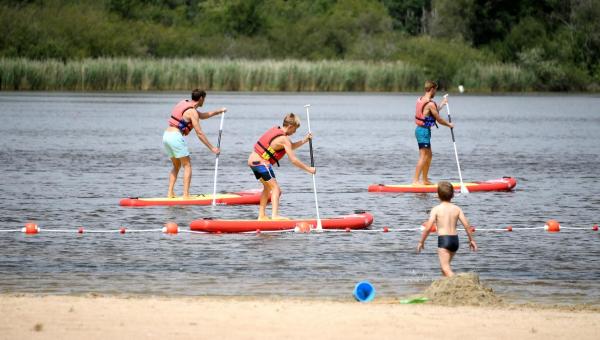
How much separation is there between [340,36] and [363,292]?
80.8 meters

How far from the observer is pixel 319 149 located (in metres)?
39.2

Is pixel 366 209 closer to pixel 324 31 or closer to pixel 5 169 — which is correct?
pixel 5 169

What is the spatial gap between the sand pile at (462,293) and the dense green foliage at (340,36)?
2277 inches

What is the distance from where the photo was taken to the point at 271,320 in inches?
482

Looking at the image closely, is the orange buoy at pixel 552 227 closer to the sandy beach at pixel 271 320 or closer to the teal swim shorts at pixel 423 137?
the teal swim shorts at pixel 423 137

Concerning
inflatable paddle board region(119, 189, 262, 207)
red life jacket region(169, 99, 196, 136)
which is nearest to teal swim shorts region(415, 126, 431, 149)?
inflatable paddle board region(119, 189, 262, 207)

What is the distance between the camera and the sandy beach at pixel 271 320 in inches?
457

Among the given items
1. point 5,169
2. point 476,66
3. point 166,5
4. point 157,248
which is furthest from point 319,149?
point 166,5

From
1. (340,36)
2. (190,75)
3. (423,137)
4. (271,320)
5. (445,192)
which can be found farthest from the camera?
(340,36)

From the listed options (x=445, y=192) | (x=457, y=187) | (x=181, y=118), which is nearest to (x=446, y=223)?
(x=445, y=192)

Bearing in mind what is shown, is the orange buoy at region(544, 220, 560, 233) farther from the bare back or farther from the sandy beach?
the sandy beach

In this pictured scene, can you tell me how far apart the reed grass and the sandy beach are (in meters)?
57.3

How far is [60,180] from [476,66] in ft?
173

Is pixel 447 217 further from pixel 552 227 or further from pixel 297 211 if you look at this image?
pixel 297 211
